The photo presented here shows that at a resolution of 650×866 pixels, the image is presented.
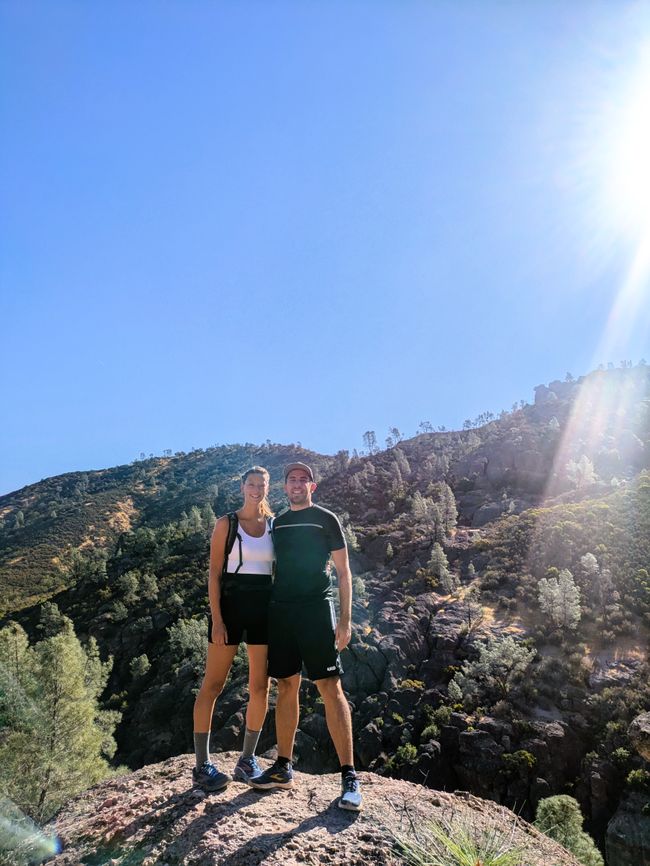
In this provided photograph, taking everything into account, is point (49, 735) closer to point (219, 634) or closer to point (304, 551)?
point (219, 634)

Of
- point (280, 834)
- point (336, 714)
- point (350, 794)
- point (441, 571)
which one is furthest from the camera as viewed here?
point (441, 571)

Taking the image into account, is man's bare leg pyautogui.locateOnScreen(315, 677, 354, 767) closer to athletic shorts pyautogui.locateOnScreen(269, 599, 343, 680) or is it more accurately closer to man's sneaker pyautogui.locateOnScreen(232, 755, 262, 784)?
athletic shorts pyautogui.locateOnScreen(269, 599, 343, 680)

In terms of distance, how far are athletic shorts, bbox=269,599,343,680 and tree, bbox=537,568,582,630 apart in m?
36.7

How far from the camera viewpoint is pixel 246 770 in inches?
168

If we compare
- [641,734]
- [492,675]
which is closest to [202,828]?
[641,734]

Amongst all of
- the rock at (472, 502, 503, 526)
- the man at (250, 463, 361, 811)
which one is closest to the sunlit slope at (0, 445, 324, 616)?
the rock at (472, 502, 503, 526)

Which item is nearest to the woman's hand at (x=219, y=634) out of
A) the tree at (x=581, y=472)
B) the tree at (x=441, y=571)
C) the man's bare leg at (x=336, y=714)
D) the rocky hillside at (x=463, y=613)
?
the man's bare leg at (x=336, y=714)

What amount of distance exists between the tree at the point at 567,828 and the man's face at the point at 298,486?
1091cm

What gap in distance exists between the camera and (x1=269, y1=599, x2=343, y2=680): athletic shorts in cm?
395

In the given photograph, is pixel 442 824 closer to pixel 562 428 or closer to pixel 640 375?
pixel 562 428

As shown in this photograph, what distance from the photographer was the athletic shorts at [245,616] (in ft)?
13.6

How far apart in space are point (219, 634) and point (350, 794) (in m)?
1.62

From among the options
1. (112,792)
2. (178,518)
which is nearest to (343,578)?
(112,792)

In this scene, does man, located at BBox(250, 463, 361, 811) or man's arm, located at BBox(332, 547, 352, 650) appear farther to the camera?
man's arm, located at BBox(332, 547, 352, 650)
